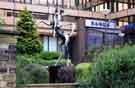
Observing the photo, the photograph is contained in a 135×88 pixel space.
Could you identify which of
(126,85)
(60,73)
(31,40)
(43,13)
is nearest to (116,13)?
(43,13)

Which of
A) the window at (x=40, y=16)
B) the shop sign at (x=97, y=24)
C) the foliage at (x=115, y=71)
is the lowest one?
the foliage at (x=115, y=71)

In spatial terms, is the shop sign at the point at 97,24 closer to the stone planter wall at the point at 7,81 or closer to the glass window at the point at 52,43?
the glass window at the point at 52,43

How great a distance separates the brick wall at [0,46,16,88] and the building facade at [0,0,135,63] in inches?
1021

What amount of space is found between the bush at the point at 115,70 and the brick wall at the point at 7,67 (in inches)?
139

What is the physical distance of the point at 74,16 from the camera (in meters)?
48.4

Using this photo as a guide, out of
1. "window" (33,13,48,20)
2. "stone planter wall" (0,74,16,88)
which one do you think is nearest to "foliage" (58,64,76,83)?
"stone planter wall" (0,74,16,88)

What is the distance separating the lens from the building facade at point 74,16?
1652 inches

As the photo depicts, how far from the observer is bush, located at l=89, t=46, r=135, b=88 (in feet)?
41.2

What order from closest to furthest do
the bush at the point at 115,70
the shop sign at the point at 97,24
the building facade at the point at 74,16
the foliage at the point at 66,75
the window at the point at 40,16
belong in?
the bush at the point at 115,70, the foliage at the point at 66,75, the building facade at the point at 74,16, the shop sign at the point at 97,24, the window at the point at 40,16

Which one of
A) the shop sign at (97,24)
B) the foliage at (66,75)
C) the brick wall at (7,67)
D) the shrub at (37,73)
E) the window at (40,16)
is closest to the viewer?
the brick wall at (7,67)

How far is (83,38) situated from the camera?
42.2 meters

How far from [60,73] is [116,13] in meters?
37.2

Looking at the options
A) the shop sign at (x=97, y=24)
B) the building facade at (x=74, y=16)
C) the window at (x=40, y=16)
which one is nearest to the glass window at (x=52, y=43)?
the building facade at (x=74, y=16)

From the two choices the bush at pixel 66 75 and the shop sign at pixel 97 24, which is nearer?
the bush at pixel 66 75
